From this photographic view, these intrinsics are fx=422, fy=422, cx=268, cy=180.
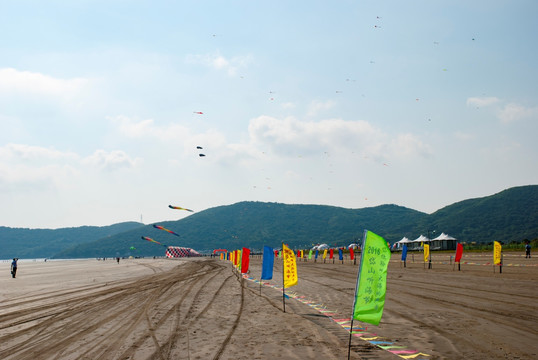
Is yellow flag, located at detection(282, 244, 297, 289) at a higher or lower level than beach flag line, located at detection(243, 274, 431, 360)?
higher

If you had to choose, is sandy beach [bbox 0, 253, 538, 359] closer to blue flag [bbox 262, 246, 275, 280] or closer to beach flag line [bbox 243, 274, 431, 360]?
beach flag line [bbox 243, 274, 431, 360]

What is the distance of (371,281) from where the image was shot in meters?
7.62

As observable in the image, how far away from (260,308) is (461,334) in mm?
7962

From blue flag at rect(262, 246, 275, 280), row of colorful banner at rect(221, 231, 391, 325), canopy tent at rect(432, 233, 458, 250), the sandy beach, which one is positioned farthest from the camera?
canopy tent at rect(432, 233, 458, 250)

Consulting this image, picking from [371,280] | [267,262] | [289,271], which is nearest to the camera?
[371,280]

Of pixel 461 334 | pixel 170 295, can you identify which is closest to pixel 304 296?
pixel 170 295

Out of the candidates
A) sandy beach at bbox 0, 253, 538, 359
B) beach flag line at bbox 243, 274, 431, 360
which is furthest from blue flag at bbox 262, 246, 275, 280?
beach flag line at bbox 243, 274, 431, 360

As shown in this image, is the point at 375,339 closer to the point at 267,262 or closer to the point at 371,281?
the point at 371,281

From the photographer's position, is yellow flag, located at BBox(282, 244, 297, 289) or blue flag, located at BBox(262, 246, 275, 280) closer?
yellow flag, located at BBox(282, 244, 297, 289)

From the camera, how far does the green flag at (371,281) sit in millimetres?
7496

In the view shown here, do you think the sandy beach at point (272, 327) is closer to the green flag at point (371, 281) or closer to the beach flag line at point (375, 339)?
the beach flag line at point (375, 339)

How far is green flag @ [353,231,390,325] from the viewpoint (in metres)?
7.50

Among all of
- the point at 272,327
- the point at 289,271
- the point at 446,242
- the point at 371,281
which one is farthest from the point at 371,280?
the point at 446,242

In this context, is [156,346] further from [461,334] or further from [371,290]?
[461,334]
